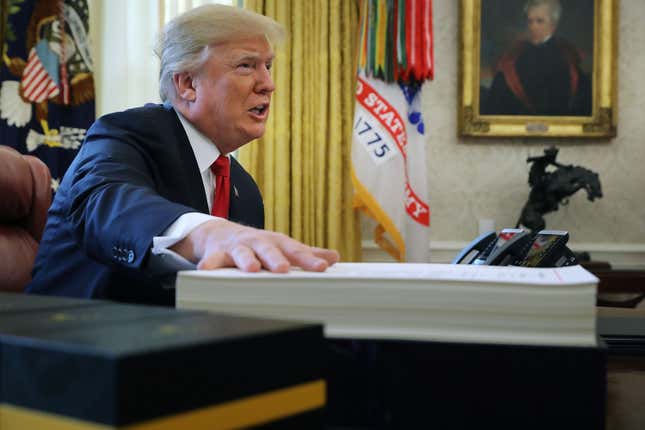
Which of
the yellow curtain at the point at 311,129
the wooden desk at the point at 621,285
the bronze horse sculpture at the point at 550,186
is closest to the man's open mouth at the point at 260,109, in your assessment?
the wooden desk at the point at 621,285

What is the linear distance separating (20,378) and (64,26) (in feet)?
12.1

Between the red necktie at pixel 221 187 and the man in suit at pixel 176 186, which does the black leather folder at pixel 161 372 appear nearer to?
the man in suit at pixel 176 186

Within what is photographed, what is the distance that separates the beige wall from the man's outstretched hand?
349cm

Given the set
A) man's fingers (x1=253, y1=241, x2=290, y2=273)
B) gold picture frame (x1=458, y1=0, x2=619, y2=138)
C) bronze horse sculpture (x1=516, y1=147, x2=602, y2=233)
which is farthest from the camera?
gold picture frame (x1=458, y1=0, x2=619, y2=138)

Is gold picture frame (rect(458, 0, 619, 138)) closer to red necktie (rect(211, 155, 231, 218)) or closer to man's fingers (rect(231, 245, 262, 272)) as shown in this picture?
red necktie (rect(211, 155, 231, 218))

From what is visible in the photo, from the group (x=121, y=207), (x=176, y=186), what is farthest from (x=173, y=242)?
(x=176, y=186)

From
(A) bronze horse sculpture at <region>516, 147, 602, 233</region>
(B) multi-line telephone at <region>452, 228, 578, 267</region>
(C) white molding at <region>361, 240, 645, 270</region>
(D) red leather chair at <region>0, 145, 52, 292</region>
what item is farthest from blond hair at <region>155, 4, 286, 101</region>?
(C) white molding at <region>361, 240, 645, 270</region>

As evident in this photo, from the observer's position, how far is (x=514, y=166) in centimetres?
445

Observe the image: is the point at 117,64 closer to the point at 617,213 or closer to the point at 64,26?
the point at 64,26

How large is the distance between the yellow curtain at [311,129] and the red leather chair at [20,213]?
209 cm

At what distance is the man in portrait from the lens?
442 centimetres

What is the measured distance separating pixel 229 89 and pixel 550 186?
7.95 feet

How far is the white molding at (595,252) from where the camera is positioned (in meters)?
4.41

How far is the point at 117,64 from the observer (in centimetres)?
406
